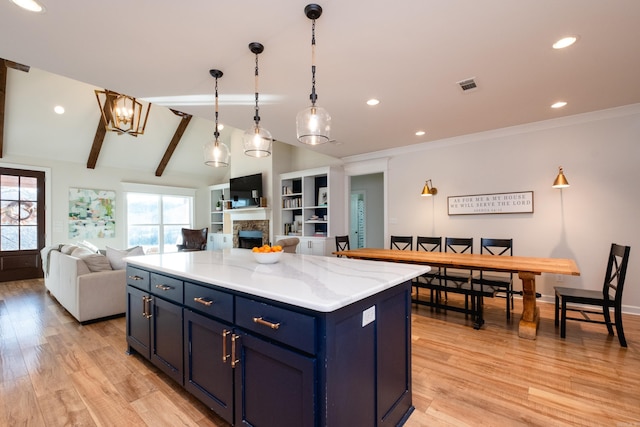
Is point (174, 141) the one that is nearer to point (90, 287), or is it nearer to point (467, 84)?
point (90, 287)

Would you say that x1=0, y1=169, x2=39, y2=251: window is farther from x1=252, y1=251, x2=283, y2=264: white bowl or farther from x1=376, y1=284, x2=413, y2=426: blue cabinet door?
x1=376, y1=284, x2=413, y2=426: blue cabinet door

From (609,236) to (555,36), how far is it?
2.92 meters

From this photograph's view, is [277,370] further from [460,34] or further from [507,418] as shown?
[460,34]

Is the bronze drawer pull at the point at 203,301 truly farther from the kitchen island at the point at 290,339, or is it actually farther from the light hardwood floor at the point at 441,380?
the light hardwood floor at the point at 441,380

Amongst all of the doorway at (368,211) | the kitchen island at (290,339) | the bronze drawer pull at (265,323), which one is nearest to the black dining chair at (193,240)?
the doorway at (368,211)

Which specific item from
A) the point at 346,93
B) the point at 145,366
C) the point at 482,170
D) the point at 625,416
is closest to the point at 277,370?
the point at 145,366

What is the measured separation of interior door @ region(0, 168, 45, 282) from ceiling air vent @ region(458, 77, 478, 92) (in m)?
7.91

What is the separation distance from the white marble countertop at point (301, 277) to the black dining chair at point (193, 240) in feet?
18.0

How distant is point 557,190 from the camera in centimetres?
392

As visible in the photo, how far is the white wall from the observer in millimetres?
3512

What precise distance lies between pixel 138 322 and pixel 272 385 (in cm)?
168

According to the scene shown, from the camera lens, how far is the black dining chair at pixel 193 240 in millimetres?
7547

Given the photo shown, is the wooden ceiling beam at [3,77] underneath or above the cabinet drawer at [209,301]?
above

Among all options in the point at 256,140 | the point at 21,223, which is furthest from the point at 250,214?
the point at 256,140
